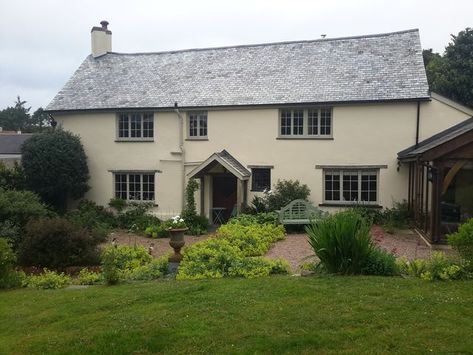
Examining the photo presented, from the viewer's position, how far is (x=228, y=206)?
72.1ft

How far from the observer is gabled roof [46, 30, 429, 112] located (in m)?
20.4

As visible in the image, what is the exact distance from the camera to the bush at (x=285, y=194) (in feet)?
65.9

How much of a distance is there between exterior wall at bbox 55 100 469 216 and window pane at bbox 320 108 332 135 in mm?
395

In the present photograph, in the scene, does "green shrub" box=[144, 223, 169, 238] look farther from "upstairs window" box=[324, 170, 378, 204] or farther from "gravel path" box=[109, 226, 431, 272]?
"upstairs window" box=[324, 170, 378, 204]

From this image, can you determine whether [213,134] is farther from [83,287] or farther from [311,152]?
[83,287]

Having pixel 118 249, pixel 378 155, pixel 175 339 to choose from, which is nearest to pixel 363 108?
pixel 378 155

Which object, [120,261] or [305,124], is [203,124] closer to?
[305,124]

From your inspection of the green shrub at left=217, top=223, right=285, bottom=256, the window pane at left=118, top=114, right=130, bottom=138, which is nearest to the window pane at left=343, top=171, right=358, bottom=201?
the green shrub at left=217, top=223, right=285, bottom=256

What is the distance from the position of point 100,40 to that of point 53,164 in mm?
8888

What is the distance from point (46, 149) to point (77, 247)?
32.5 ft

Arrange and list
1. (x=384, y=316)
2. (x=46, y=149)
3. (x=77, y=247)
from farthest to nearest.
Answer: (x=46, y=149)
(x=77, y=247)
(x=384, y=316)

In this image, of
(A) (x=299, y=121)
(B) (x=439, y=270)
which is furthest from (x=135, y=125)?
(B) (x=439, y=270)

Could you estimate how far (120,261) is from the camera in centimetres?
1260

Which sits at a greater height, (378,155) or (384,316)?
(378,155)
